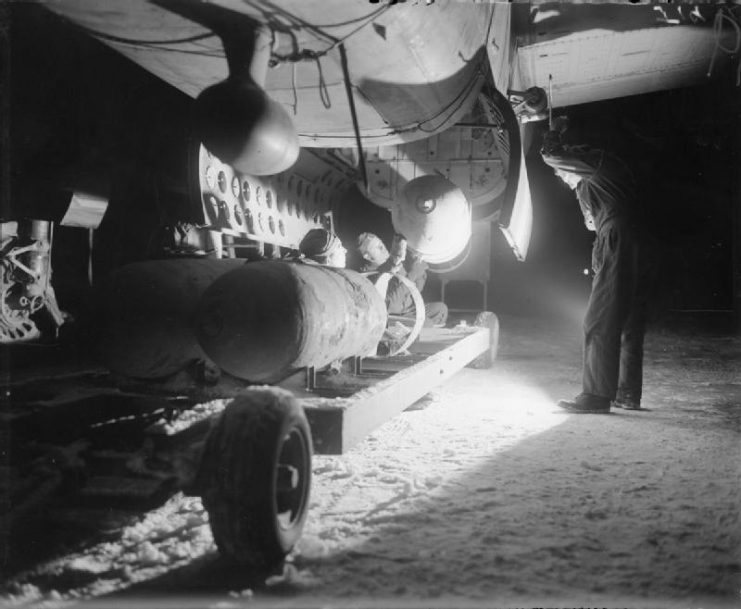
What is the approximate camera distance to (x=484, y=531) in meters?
2.24

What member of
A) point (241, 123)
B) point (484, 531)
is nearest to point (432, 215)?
point (241, 123)

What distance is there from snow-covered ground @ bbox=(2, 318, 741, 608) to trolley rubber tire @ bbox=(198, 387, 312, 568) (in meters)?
0.12

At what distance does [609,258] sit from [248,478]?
3694 millimetres

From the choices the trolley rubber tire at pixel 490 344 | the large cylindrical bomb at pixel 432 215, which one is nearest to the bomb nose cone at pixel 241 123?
the large cylindrical bomb at pixel 432 215

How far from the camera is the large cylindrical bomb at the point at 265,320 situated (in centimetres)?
257

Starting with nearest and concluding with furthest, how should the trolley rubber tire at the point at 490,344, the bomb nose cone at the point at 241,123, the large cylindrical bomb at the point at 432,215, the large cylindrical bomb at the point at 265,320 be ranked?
the large cylindrical bomb at the point at 265,320 < the bomb nose cone at the point at 241,123 < the large cylindrical bomb at the point at 432,215 < the trolley rubber tire at the point at 490,344

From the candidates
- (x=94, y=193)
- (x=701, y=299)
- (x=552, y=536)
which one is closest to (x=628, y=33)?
(x=552, y=536)

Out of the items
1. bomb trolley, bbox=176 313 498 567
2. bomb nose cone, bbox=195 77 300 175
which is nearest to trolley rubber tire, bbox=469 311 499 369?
bomb nose cone, bbox=195 77 300 175

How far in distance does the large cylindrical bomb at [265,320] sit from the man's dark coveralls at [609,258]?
2625 millimetres

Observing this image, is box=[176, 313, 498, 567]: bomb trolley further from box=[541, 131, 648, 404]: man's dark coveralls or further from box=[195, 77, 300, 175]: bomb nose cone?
box=[541, 131, 648, 404]: man's dark coveralls

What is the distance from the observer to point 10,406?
306 cm

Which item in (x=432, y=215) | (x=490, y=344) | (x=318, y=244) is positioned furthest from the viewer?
(x=490, y=344)

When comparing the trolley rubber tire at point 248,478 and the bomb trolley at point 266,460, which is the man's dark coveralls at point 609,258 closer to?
the bomb trolley at point 266,460

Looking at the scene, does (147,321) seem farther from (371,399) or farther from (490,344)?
(490,344)
